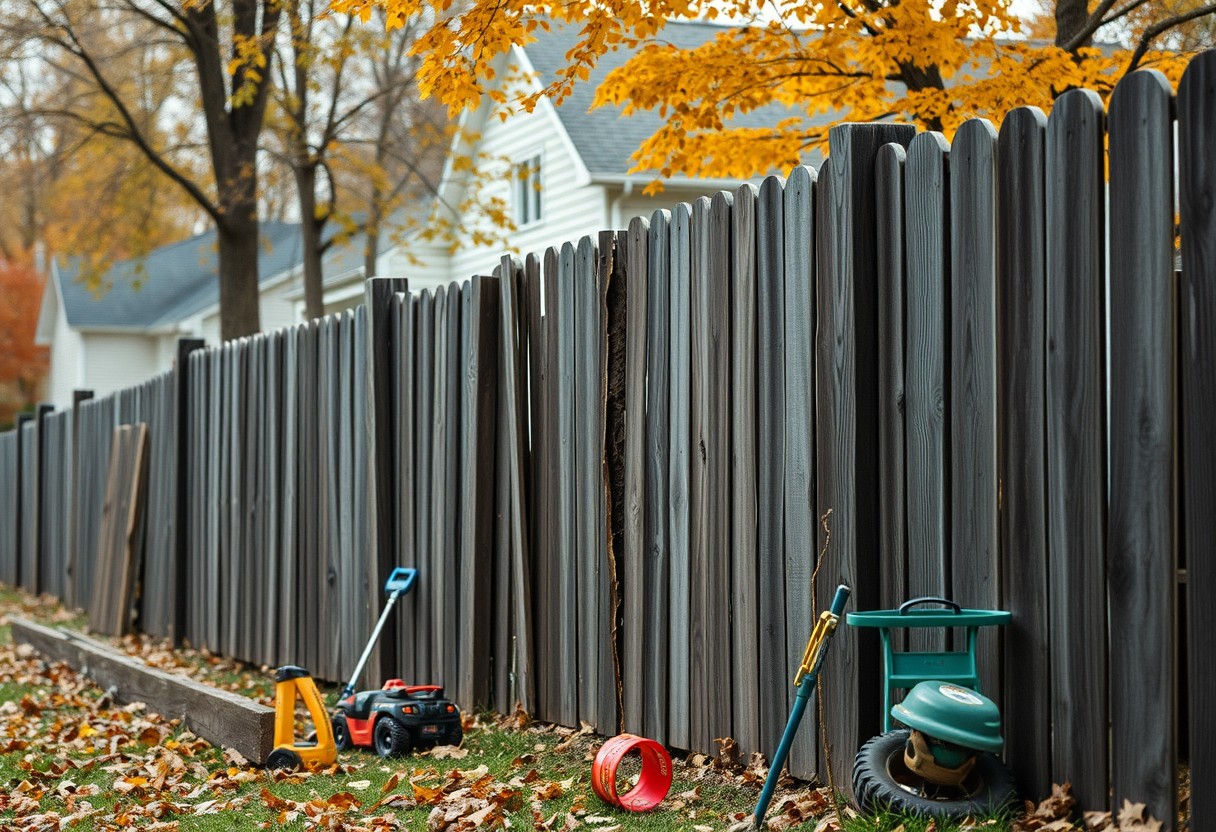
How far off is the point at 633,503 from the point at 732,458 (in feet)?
2.26

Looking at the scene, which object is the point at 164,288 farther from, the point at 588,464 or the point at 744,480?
the point at 744,480

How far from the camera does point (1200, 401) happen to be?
11.9ft

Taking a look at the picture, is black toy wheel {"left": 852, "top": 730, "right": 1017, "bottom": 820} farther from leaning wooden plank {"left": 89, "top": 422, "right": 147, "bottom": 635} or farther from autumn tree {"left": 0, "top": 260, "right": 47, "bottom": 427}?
autumn tree {"left": 0, "top": 260, "right": 47, "bottom": 427}

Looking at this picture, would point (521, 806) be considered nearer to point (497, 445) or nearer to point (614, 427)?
point (614, 427)

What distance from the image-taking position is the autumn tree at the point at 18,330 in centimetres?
4625

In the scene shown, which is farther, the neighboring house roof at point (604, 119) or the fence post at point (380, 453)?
the neighboring house roof at point (604, 119)

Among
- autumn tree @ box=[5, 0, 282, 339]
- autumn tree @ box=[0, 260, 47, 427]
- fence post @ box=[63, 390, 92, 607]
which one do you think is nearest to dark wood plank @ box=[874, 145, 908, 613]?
fence post @ box=[63, 390, 92, 607]

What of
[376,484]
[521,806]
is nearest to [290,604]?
[376,484]

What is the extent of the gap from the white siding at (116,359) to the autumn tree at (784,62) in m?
33.2

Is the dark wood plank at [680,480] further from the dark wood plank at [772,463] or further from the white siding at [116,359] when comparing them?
the white siding at [116,359]

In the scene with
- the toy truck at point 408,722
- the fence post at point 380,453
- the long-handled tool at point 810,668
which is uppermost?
the fence post at point 380,453

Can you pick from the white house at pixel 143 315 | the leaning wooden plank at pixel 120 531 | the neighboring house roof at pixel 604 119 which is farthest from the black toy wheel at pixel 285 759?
the white house at pixel 143 315

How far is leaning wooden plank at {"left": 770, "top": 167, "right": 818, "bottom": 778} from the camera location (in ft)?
15.9

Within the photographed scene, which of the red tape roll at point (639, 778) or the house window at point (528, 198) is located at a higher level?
the house window at point (528, 198)
